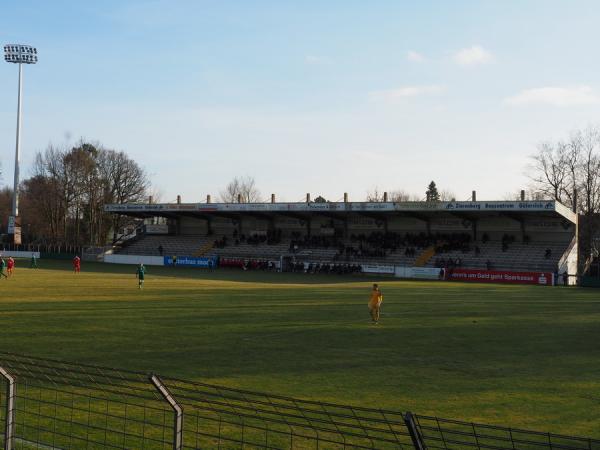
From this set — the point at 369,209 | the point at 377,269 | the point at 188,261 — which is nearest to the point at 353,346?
the point at 377,269

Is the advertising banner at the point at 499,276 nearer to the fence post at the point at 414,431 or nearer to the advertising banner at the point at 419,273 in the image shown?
the advertising banner at the point at 419,273

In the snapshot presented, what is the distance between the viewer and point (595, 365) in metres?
14.3

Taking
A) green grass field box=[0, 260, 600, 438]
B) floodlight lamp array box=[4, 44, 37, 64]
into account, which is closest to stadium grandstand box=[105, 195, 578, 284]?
floodlight lamp array box=[4, 44, 37, 64]

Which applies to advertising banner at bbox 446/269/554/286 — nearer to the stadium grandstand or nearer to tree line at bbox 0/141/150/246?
the stadium grandstand

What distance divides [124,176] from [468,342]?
8329 cm

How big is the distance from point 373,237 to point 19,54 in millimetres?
46712

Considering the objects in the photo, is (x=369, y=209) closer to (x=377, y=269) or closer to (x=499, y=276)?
(x=377, y=269)

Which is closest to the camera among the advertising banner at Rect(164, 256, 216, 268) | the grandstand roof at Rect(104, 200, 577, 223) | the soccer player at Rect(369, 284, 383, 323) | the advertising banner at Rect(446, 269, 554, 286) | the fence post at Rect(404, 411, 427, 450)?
the fence post at Rect(404, 411, 427, 450)

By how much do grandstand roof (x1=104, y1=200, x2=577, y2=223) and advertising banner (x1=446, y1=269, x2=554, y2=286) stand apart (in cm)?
621

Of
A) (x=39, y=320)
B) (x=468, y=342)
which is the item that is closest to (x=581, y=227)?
(x=468, y=342)

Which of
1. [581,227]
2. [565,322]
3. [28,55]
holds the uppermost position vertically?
[28,55]

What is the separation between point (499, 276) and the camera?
5353 centimetres

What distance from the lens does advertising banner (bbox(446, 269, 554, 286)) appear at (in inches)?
2018

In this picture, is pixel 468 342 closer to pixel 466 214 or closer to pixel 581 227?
pixel 466 214
